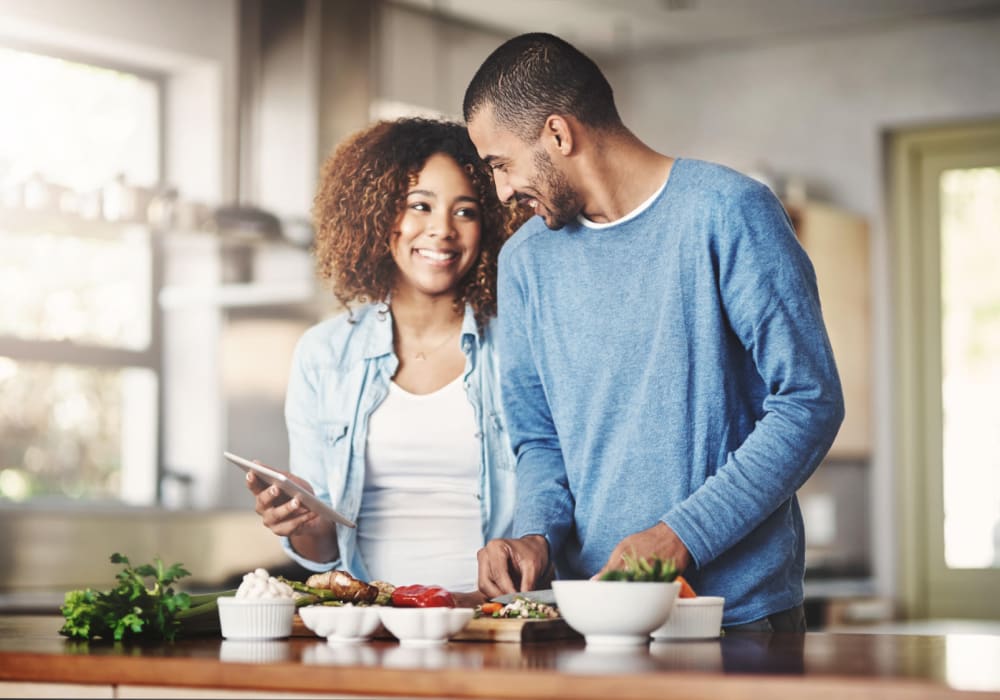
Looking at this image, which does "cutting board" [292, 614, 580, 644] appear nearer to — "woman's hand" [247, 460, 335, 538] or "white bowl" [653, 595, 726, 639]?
"white bowl" [653, 595, 726, 639]

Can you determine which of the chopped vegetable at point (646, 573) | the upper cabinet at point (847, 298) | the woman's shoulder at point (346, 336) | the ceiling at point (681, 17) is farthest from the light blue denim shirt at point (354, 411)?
the upper cabinet at point (847, 298)

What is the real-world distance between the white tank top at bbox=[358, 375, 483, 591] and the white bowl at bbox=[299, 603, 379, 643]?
0.62m

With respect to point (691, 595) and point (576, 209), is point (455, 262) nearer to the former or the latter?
point (576, 209)

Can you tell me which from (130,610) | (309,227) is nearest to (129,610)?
(130,610)

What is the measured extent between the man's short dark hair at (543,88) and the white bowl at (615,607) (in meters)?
0.84

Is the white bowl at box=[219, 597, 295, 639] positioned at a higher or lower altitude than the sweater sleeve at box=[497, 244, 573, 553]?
lower

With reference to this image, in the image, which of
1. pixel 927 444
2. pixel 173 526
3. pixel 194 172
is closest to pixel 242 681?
pixel 173 526

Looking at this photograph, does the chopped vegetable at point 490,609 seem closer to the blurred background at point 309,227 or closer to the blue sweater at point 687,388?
the blue sweater at point 687,388

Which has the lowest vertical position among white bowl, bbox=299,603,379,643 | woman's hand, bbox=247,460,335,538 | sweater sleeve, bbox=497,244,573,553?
white bowl, bbox=299,603,379,643

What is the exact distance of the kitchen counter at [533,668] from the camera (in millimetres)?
1322

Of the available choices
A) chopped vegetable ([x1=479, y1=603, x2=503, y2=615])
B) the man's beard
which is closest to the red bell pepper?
chopped vegetable ([x1=479, y1=603, x2=503, y2=615])

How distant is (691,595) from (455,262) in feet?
2.82

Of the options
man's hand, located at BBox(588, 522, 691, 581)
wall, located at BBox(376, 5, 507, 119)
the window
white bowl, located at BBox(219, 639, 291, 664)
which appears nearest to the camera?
white bowl, located at BBox(219, 639, 291, 664)

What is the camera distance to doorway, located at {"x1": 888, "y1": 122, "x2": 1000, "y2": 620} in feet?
19.8
